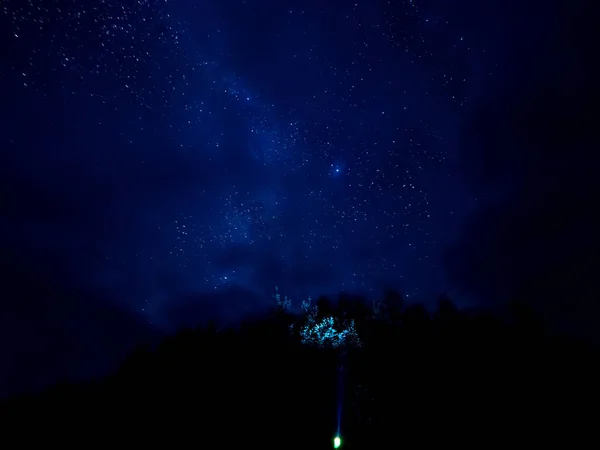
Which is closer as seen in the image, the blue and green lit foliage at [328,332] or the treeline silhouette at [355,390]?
the treeline silhouette at [355,390]

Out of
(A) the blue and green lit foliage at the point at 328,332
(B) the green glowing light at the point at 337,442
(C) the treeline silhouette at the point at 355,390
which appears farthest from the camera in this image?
(A) the blue and green lit foliage at the point at 328,332

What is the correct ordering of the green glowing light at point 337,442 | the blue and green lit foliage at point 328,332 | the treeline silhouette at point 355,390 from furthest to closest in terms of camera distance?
the blue and green lit foliage at point 328,332 → the green glowing light at point 337,442 → the treeline silhouette at point 355,390

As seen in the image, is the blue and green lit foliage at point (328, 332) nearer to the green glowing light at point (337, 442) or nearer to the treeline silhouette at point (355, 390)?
the treeline silhouette at point (355, 390)

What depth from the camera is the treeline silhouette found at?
11375 millimetres

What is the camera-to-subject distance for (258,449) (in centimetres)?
1211

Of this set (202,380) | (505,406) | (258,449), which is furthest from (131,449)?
(505,406)

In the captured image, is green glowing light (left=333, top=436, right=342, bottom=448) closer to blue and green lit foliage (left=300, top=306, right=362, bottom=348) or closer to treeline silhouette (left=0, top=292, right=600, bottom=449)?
treeline silhouette (left=0, top=292, right=600, bottom=449)

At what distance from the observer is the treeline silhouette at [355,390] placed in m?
11.4

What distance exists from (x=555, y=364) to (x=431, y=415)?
605cm

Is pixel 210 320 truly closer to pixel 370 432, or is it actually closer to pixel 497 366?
pixel 370 432

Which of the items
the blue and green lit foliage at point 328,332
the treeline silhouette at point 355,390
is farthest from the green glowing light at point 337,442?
the blue and green lit foliage at point 328,332

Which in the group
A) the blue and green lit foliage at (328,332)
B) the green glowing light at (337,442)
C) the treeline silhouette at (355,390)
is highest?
the blue and green lit foliage at (328,332)

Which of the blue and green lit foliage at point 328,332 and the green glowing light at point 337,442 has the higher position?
the blue and green lit foliage at point 328,332

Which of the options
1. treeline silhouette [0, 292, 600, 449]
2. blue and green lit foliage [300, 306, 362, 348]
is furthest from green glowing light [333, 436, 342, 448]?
blue and green lit foliage [300, 306, 362, 348]
